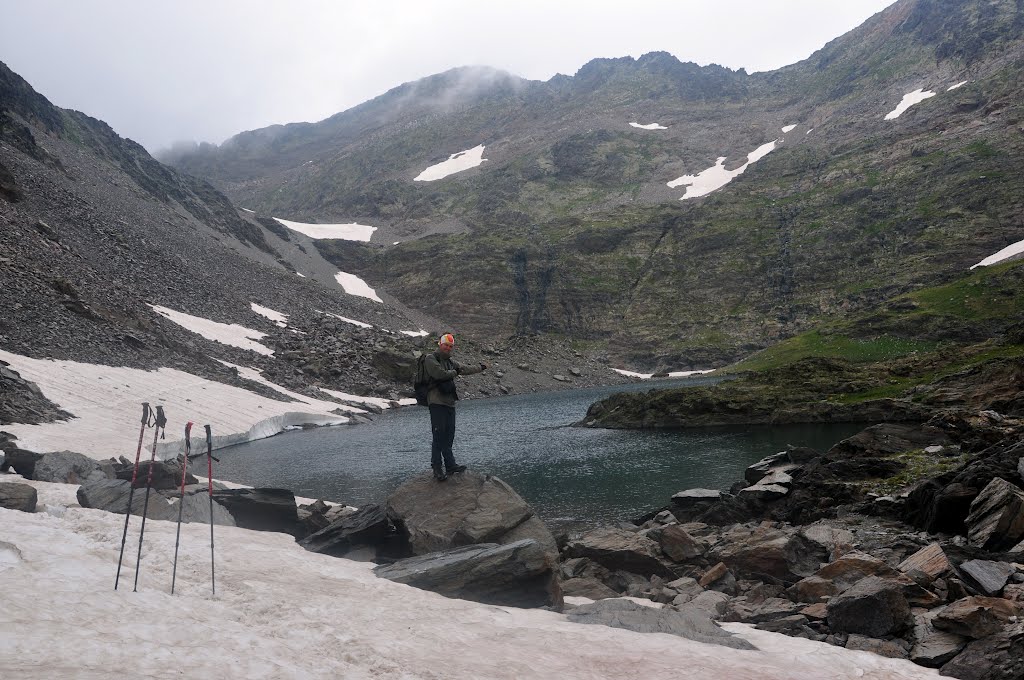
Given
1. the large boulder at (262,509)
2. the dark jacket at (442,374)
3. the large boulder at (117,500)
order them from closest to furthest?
the large boulder at (117,500)
the dark jacket at (442,374)
the large boulder at (262,509)

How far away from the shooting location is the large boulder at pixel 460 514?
600 inches

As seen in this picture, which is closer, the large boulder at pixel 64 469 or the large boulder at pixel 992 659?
the large boulder at pixel 992 659

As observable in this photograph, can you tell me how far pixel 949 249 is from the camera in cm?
12344

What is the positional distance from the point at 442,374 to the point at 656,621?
794cm

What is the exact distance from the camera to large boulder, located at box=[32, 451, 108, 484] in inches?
704

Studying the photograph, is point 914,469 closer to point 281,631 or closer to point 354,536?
point 354,536

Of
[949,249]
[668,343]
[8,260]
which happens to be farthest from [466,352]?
[949,249]

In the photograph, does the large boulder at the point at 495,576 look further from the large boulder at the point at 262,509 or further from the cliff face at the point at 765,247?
the cliff face at the point at 765,247

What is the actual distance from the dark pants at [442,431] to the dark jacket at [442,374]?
186 millimetres

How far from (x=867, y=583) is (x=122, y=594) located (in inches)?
469

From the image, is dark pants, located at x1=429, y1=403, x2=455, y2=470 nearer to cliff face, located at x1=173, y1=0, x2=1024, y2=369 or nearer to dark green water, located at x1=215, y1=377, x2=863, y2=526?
dark green water, located at x1=215, y1=377, x2=863, y2=526

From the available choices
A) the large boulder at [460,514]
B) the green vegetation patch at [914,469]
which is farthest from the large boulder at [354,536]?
the green vegetation patch at [914,469]

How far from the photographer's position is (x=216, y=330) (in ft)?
279

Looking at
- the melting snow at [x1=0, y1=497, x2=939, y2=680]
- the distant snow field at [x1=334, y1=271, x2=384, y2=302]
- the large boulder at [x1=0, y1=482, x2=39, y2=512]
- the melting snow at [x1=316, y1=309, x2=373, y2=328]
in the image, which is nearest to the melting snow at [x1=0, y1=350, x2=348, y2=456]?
the large boulder at [x1=0, y1=482, x2=39, y2=512]
